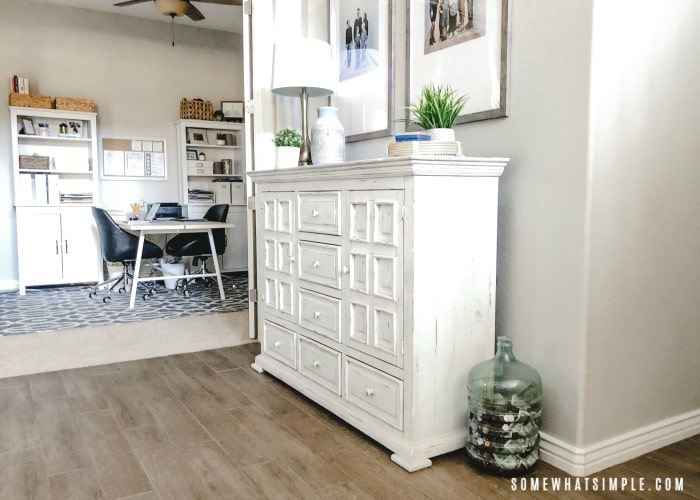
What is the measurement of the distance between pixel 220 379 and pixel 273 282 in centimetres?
58

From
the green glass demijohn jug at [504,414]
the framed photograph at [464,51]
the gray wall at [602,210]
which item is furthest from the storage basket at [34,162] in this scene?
the green glass demijohn jug at [504,414]

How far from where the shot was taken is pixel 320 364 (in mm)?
2439

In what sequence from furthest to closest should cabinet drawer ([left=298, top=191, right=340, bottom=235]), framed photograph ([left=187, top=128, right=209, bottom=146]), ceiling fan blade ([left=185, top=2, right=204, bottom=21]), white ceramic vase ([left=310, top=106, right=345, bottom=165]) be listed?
1. framed photograph ([left=187, top=128, right=209, bottom=146])
2. ceiling fan blade ([left=185, top=2, right=204, bottom=21])
3. white ceramic vase ([left=310, top=106, right=345, bottom=165])
4. cabinet drawer ([left=298, top=191, right=340, bottom=235])

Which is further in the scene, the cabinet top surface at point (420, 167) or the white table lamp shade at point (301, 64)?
the white table lamp shade at point (301, 64)

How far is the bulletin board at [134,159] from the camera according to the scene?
638 cm

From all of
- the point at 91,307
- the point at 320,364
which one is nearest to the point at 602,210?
the point at 320,364

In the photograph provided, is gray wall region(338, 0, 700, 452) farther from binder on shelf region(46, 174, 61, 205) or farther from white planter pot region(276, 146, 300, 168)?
binder on shelf region(46, 174, 61, 205)

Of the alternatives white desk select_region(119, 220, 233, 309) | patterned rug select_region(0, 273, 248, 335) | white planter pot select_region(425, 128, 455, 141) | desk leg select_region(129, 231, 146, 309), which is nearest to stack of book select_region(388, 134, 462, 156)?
white planter pot select_region(425, 128, 455, 141)

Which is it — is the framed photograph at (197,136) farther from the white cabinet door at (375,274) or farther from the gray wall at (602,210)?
the gray wall at (602,210)

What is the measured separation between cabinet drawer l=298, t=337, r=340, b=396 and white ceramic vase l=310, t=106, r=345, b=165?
84 centimetres

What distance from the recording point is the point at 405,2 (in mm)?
2551

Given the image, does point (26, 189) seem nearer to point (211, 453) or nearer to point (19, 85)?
point (19, 85)

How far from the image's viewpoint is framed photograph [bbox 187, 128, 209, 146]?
6.71 m

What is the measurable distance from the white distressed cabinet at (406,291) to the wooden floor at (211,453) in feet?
0.48
